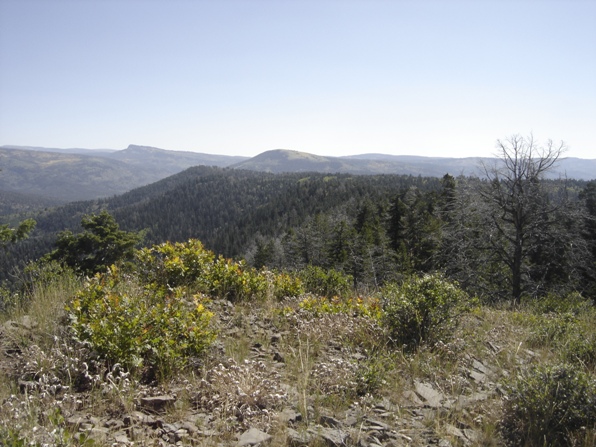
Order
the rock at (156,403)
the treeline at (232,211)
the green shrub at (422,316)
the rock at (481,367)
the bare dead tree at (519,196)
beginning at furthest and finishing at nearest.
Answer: the treeline at (232,211) → the bare dead tree at (519,196) → the green shrub at (422,316) → the rock at (481,367) → the rock at (156,403)

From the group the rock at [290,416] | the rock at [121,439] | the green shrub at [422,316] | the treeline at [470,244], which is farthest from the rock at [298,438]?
the treeline at [470,244]

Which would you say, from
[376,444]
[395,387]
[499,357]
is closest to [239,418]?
[376,444]

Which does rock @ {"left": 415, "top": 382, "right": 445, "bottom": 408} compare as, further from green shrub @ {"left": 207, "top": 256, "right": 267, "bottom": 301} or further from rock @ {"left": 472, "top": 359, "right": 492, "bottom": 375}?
A: green shrub @ {"left": 207, "top": 256, "right": 267, "bottom": 301}

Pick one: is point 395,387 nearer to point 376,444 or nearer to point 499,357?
point 376,444

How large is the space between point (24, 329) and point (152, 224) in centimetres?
16193

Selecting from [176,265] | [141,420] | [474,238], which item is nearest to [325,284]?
[176,265]

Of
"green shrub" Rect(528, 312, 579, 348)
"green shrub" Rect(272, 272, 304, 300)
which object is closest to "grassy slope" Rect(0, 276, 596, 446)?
"green shrub" Rect(528, 312, 579, 348)

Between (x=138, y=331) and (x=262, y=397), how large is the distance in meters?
1.36

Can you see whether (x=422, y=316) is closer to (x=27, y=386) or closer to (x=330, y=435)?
(x=330, y=435)

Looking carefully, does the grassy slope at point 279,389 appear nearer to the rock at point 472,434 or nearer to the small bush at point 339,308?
the rock at point 472,434

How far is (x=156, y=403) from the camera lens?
9.39ft

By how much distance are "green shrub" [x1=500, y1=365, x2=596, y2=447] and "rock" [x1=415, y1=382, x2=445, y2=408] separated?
1.74 ft

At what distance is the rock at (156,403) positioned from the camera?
9.30 ft

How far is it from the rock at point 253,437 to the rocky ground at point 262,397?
0.01m
